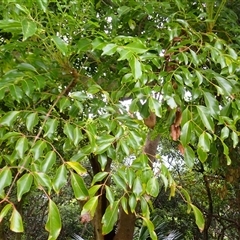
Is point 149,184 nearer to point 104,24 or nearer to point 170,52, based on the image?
point 170,52

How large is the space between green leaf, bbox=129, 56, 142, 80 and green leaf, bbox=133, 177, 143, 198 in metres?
0.26

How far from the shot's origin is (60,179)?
0.72 metres

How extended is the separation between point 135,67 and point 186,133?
8.9 inches

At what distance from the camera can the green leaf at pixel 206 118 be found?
2.77 feet

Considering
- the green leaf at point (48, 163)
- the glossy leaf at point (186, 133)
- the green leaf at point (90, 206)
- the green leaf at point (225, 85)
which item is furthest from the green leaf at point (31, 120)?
the green leaf at point (225, 85)

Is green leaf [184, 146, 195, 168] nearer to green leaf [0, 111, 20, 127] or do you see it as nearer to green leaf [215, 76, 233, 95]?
green leaf [215, 76, 233, 95]

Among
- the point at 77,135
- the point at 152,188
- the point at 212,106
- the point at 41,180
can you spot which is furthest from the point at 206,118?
the point at 41,180

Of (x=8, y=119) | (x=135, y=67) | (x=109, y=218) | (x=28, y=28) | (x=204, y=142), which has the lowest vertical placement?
(x=109, y=218)

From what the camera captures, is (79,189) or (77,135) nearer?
(79,189)

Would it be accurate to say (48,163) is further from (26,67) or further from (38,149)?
(26,67)

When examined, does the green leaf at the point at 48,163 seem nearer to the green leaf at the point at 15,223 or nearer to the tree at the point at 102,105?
the tree at the point at 102,105

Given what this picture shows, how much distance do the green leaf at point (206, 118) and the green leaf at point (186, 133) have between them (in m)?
0.03

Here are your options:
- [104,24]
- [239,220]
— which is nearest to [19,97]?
[104,24]

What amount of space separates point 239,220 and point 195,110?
114 inches
